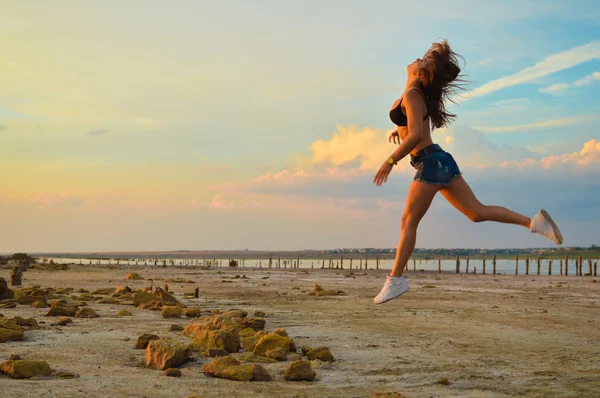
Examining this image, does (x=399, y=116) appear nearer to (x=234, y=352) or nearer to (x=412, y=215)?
(x=412, y=215)

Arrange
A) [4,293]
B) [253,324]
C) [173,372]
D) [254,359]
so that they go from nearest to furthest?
[173,372]
[254,359]
[253,324]
[4,293]

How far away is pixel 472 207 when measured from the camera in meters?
5.83

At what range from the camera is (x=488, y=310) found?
14.7 meters

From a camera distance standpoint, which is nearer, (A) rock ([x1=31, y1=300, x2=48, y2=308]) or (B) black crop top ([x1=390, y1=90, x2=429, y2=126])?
(B) black crop top ([x1=390, y1=90, x2=429, y2=126])

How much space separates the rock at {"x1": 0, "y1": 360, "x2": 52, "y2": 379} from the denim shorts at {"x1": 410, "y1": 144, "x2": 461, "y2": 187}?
13.1 ft

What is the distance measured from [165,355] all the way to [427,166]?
3.35m

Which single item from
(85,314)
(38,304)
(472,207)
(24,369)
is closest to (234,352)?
(24,369)

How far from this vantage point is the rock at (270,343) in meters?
7.56

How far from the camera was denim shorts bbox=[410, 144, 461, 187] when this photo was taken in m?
5.68

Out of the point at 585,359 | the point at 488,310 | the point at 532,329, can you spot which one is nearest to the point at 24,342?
the point at 585,359

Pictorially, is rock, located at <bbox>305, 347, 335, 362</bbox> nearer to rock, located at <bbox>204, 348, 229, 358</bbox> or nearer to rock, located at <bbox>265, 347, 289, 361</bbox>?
rock, located at <bbox>265, 347, 289, 361</bbox>

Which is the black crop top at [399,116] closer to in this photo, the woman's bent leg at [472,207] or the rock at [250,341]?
the woman's bent leg at [472,207]

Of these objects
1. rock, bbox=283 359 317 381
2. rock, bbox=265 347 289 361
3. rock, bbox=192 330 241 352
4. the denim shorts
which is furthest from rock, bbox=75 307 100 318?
the denim shorts

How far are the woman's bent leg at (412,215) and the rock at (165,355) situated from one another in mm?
2490
